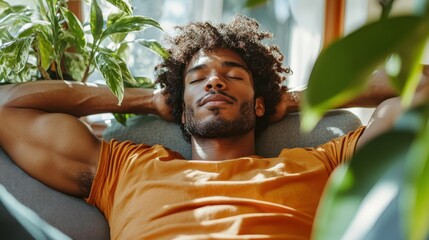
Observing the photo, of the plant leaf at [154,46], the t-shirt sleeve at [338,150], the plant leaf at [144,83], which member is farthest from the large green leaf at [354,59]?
the plant leaf at [144,83]

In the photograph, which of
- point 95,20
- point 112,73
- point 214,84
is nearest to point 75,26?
point 95,20

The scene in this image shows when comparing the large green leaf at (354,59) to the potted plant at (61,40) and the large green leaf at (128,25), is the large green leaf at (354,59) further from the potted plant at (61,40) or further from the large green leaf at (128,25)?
the large green leaf at (128,25)

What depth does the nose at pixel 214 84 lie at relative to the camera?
160 centimetres

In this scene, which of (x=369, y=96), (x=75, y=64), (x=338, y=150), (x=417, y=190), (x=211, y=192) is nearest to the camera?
(x=417, y=190)

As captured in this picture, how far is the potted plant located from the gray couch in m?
0.15

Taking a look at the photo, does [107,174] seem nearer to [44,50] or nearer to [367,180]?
[44,50]

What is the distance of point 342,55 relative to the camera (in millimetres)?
296

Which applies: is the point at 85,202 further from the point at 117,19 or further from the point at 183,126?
the point at 117,19

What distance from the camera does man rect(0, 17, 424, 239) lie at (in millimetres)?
1357

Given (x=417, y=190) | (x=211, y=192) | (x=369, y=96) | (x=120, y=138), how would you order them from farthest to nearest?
(x=120, y=138) < (x=369, y=96) < (x=211, y=192) < (x=417, y=190)

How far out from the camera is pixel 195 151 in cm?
168

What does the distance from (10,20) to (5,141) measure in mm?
323

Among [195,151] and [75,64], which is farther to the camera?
[75,64]

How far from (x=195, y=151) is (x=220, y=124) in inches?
5.2
